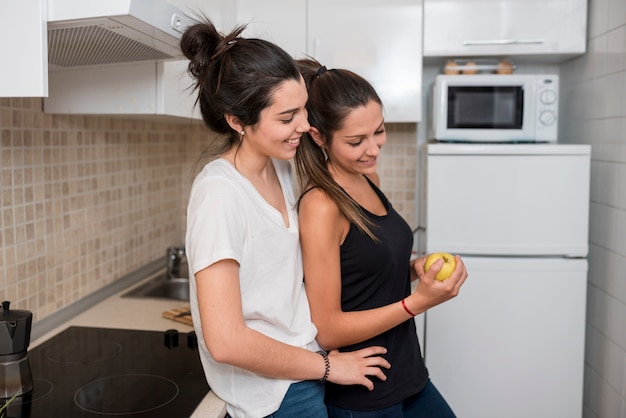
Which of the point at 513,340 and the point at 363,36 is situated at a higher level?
the point at 363,36

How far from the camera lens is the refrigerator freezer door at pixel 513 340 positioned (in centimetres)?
211

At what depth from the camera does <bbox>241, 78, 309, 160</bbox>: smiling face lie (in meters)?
1.08

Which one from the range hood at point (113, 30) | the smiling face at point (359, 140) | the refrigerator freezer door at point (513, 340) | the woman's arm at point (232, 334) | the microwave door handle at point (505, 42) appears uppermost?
the microwave door handle at point (505, 42)

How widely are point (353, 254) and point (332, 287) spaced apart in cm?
9

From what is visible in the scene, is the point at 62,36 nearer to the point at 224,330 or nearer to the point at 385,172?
the point at 224,330

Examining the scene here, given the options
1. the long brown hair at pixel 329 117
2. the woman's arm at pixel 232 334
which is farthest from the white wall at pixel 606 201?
the woman's arm at pixel 232 334

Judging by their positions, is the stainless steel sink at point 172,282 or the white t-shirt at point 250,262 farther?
the stainless steel sink at point 172,282

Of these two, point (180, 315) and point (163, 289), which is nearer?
→ point (180, 315)

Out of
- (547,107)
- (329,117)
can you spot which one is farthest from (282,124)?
(547,107)

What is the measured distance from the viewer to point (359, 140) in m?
1.29

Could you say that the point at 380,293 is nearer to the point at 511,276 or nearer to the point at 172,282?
the point at 511,276

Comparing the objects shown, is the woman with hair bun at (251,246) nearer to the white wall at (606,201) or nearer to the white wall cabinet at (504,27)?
the white wall at (606,201)

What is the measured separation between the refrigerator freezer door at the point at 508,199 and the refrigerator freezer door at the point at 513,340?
65 millimetres

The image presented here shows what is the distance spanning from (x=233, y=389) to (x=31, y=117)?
3.01 ft
